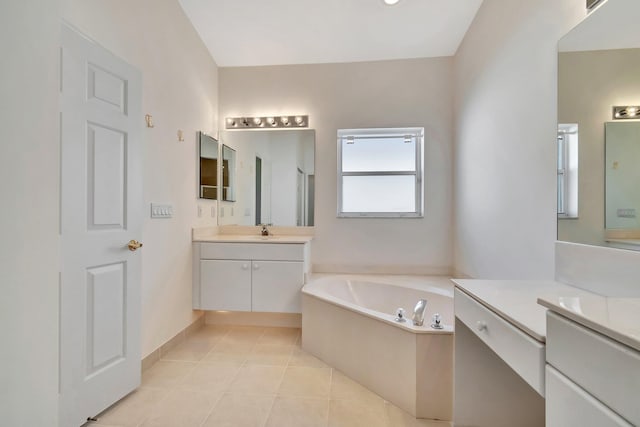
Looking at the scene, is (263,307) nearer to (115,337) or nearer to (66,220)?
(115,337)

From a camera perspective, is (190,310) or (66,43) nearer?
(66,43)

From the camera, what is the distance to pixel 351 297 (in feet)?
9.22

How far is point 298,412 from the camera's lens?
166cm

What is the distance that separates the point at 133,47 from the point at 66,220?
1.23 meters

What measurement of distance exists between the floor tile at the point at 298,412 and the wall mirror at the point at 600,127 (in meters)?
1.54

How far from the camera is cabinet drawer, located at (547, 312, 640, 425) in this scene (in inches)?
21.0

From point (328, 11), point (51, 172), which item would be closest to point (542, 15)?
point (328, 11)

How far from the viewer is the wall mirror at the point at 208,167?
283cm

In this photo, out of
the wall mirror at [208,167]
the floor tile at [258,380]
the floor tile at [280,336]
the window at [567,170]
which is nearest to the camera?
the window at [567,170]

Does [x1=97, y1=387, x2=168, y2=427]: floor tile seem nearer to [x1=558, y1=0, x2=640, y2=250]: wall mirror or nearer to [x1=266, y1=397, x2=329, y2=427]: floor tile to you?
[x1=266, y1=397, x2=329, y2=427]: floor tile

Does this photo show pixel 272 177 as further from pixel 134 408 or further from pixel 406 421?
pixel 406 421

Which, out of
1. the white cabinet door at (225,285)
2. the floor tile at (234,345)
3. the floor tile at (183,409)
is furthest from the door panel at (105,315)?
the white cabinet door at (225,285)

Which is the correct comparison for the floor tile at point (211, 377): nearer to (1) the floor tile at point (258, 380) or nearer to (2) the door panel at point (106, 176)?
(1) the floor tile at point (258, 380)

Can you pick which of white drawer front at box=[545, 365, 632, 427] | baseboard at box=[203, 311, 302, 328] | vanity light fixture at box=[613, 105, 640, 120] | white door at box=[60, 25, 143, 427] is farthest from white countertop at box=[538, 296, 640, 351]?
baseboard at box=[203, 311, 302, 328]
